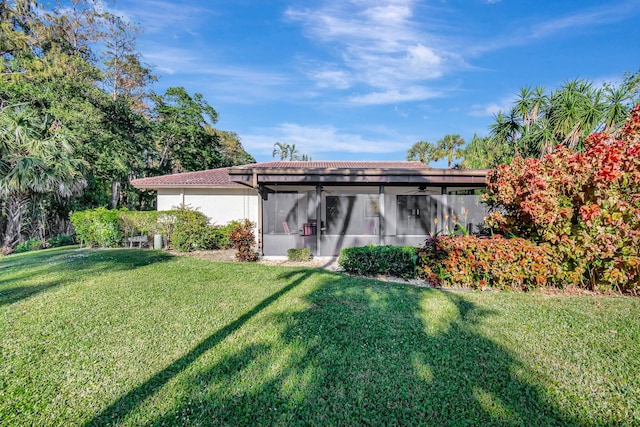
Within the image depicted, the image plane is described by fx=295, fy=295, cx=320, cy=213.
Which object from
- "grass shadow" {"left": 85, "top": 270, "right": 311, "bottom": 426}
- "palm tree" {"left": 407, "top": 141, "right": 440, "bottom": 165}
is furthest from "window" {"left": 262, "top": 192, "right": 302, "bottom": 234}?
"palm tree" {"left": 407, "top": 141, "right": 440, "bottom": 165}

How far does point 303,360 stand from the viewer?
3.10 m

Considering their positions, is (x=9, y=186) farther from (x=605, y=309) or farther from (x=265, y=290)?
(x=605, y=309)

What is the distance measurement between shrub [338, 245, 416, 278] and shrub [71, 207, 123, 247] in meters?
9.63

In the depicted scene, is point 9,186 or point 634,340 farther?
point 9,186

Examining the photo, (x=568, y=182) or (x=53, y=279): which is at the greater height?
(x=568, y=182)

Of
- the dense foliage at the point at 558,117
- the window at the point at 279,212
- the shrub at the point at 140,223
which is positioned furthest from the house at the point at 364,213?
the dense foliage at the point at 558,117

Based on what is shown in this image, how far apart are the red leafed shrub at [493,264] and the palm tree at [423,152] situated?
31.2 m

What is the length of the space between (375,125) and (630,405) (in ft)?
60.9

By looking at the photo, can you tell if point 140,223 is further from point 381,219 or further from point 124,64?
point 124,64

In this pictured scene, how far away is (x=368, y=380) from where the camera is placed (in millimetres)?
2791

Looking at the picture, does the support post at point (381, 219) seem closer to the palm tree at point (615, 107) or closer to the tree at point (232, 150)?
the palm tree at point (615, 107)

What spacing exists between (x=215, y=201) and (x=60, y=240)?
26.0 ft

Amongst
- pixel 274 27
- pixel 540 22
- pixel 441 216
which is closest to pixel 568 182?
pixel 441 216

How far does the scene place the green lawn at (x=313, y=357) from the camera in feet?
7.87
